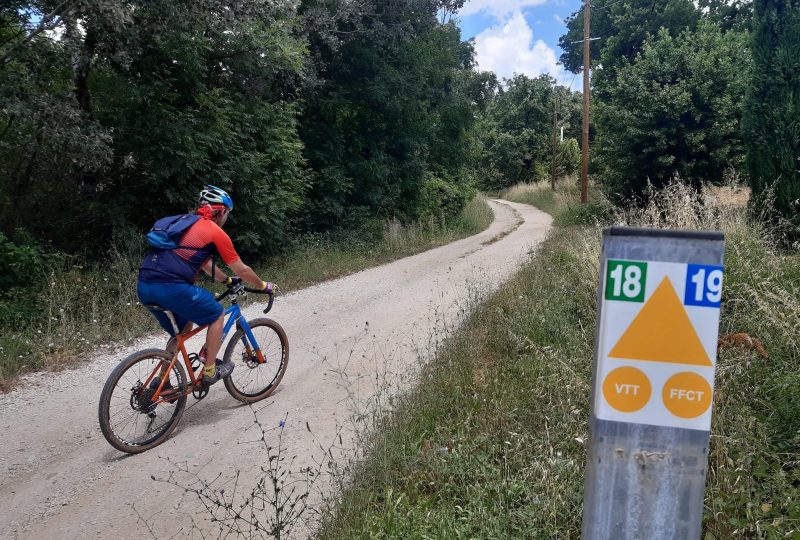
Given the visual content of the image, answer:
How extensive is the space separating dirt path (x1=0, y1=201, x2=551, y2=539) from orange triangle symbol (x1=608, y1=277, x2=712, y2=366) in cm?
285

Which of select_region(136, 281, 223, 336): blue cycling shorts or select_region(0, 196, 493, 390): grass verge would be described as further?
select_region(0, 196, 493, 390): grass verge

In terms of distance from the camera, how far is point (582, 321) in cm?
585

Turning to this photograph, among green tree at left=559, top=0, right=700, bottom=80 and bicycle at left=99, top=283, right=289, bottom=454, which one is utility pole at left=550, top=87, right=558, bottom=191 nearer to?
green tree at left=559, top=0, right=700, bottom=80

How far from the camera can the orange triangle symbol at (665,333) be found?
1354mm

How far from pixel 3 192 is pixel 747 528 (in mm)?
10229

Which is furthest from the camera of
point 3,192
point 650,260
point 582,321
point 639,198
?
point 639,198

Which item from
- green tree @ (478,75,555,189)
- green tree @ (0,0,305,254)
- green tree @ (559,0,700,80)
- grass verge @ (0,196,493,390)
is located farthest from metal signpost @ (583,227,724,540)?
green tree @ (478,75,555,189)

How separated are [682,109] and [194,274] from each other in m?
15.4

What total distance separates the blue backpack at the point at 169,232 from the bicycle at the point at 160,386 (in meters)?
0.54

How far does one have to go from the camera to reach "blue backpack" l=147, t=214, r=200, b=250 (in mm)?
4133

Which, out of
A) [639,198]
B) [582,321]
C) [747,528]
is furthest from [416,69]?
[747,528]

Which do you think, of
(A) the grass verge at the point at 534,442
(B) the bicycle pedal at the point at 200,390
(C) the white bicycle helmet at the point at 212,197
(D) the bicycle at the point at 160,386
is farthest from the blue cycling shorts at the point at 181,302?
(A) the grass verge at the point at 534,442

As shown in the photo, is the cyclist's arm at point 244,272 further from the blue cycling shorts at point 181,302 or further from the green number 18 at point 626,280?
the green number 18 at point 626,280

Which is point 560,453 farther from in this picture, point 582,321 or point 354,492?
point 582,321
